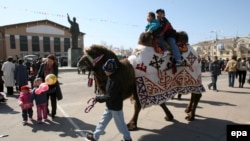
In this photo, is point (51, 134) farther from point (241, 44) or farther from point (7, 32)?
point (241, 44)

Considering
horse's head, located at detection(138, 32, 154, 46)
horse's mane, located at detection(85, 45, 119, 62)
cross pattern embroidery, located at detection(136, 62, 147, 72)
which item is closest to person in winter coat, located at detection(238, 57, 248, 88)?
horse's head, located at detection(138, 32, 154, 46)

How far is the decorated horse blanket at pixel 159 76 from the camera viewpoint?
547 centimetres

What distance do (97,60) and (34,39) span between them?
2088 inches

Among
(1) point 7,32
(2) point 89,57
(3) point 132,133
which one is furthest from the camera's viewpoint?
(1) point 7,32

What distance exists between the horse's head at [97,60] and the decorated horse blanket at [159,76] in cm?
67

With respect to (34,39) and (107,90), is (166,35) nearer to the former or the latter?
(107,90)

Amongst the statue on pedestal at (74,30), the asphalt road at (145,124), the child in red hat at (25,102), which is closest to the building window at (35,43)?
the statue on pedestal at (74,30)

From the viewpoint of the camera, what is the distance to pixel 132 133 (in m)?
5.45

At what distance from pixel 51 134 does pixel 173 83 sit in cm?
293

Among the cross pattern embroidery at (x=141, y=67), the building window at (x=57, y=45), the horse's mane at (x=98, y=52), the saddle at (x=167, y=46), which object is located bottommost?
the cross pattern embroidery at (x=141, y=67)

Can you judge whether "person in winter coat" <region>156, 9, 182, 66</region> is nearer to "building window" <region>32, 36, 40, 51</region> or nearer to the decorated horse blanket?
the decorated horse blanket

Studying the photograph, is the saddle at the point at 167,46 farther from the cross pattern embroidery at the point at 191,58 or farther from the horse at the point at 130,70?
the cross pattern embroidery at the point at 191,58

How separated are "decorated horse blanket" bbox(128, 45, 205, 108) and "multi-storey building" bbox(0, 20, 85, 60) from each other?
161 ft

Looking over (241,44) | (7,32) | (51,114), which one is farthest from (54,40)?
(241,44)
